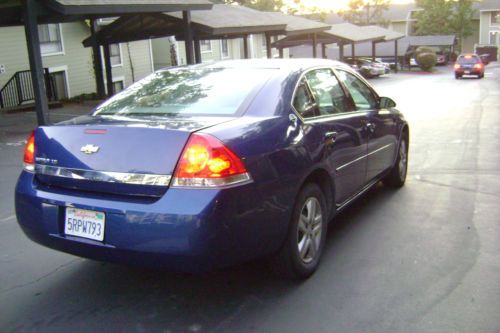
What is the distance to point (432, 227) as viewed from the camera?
5.31 m

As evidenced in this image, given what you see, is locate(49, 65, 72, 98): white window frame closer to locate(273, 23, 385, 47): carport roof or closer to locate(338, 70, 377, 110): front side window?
locate(273, 23, 385, 47): carport roof

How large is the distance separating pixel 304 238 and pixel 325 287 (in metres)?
0.38

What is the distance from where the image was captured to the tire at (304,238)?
12.7ft

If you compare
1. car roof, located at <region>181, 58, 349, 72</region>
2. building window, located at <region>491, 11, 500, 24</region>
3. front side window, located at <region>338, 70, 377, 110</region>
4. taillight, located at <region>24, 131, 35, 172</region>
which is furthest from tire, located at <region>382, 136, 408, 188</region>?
building window, located at <region>491, 11, 500, 24</region>

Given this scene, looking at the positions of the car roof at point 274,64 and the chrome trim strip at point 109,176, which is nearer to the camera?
the chrome trim strip at point 109,176

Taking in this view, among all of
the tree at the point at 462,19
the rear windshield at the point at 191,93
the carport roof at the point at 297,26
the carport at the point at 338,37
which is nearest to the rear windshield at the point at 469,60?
the carport at the point at 338,37

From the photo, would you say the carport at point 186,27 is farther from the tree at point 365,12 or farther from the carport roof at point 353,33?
the tree at point 365,12

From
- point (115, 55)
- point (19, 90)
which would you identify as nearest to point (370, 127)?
point (19, 90)

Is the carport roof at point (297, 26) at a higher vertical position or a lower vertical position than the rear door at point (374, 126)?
higher

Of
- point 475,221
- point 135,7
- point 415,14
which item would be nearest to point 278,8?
point 415,14

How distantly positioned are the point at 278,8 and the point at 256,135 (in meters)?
59.5

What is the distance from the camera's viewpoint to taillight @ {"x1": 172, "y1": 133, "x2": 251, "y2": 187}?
3.30 metres

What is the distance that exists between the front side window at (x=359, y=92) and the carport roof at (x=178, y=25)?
1238 centimetres

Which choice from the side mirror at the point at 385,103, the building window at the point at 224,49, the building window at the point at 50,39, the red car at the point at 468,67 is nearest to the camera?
the side mirror at the point at 385,103
